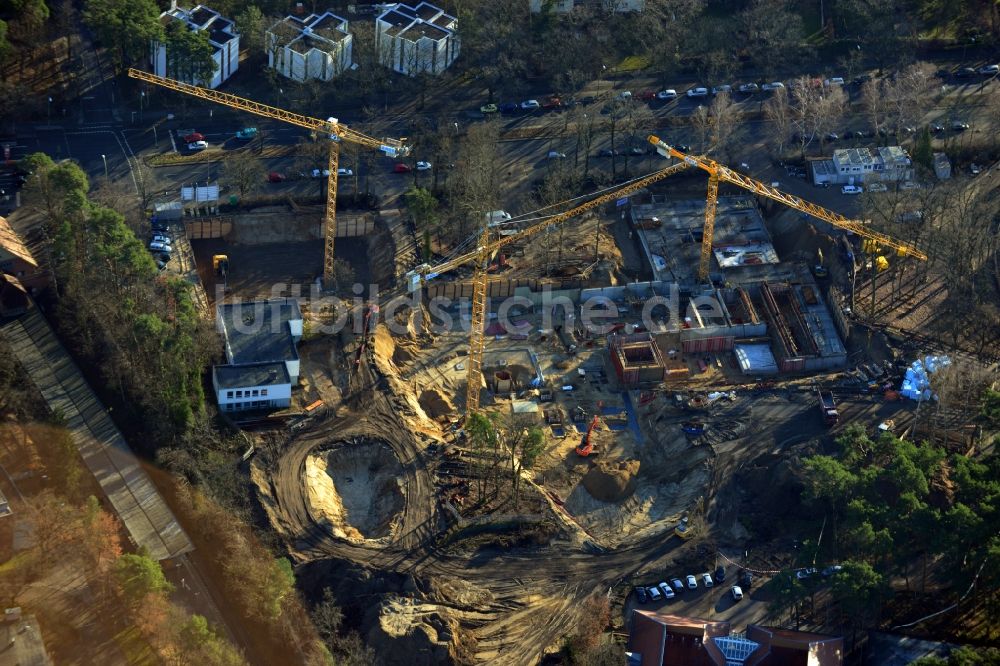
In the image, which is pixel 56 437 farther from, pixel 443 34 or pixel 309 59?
pixel 443 34

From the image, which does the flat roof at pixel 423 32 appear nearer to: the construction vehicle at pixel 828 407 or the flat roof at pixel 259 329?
the flat roof at pixel 259 329

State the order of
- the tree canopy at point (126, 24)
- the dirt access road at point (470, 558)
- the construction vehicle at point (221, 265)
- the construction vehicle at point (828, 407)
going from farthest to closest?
the tree canopy at point (126, 24) < the construction vehicle at point (221, 265) < the construction vehicle at point (828, 407) < the dirt access road at point (470, 558)

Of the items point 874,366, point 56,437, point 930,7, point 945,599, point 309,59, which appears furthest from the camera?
point 930,7

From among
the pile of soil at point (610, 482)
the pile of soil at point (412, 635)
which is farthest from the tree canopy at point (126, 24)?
the pile of soil at point (412, 635)

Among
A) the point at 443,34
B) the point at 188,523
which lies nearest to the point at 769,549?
the point at 188,523

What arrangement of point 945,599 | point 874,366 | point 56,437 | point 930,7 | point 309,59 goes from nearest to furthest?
point 945,599 → point 56,437 → point 874,366 → point 309,59 → point 930,7
